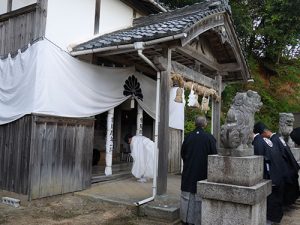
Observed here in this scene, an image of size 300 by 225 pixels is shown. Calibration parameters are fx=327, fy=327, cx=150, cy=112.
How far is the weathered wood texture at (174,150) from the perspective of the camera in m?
13.4

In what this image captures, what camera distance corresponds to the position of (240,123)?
5324 mm

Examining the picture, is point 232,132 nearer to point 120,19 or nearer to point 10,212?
point 10,212

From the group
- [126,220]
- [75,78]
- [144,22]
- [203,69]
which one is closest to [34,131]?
[75,78]

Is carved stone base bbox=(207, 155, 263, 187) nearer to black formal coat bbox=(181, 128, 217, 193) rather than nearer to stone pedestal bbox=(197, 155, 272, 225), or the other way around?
stone pedestal bbox=(197, 155, 272, 225)

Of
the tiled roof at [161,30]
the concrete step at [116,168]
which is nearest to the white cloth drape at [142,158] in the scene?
the concrete step at [116,168]

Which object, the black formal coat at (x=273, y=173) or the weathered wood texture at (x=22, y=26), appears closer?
the black formal coat at (x=273, y=173)

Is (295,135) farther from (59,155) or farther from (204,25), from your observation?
(59,155)

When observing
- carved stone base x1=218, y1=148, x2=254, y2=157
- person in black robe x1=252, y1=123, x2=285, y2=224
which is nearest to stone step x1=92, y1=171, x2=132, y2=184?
person in black robe x1=252, y1=123, x2=285, y2=224

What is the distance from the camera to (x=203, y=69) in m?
12.2

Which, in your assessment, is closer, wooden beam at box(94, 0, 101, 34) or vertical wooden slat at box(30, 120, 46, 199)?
vertical wooden slat at box(30, 120, 46, 199)

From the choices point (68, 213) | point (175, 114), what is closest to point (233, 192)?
point (68, 213)

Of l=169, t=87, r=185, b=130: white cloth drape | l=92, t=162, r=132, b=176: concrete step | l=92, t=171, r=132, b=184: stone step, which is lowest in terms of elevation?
l=92, t=171, r=132, b=184: stone step

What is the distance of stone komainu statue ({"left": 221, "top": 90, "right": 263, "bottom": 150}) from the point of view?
5156 mm

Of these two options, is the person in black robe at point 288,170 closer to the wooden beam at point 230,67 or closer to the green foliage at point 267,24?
the wooden beam at point 230,67
